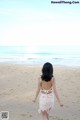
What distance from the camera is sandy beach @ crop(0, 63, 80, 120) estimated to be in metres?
9.53

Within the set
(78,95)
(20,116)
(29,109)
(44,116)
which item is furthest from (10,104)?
(44,116)

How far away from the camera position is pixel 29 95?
41.1ft

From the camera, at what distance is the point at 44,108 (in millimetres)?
7121

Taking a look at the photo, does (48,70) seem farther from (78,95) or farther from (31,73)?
(31,73)

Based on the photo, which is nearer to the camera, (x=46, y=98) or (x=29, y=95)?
(x=46, y=98)

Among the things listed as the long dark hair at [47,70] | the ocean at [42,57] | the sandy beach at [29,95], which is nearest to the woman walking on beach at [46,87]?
the long dark hair at [47,70]

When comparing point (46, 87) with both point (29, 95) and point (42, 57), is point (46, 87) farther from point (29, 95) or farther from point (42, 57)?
point (42, 57)

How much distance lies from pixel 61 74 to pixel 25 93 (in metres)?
5.25

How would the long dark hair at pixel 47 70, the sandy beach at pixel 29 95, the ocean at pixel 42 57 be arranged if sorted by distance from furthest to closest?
the ocean at pixel 42 57, the sandy beach at pixel 29 95, the long dark hair at pixel 47 70

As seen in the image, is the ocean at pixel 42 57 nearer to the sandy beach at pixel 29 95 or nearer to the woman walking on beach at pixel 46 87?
the sandy beach at pixel 29 95

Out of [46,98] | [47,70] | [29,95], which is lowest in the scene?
[29,95]

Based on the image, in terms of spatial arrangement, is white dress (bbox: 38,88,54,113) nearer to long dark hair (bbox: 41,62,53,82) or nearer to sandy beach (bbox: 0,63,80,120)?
long dark hair (bbox: 41,62,53,82)

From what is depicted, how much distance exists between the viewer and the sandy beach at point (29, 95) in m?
9.53

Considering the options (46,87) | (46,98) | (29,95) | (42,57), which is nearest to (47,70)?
(46,87)
